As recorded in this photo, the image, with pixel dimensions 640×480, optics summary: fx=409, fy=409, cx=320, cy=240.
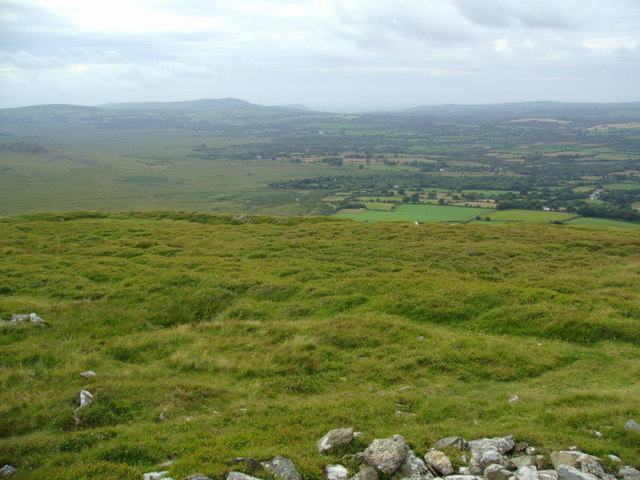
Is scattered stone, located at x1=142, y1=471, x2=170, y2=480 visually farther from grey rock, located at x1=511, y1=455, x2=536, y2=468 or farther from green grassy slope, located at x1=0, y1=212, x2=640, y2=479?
grey rock, located at x1=511, y1=455, x2=536, y2=468

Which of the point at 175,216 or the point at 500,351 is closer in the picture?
the point at 500,351

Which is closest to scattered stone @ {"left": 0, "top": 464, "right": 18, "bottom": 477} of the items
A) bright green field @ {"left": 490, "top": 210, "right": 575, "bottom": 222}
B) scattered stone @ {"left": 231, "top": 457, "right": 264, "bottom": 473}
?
scattered stone @ {"left": 231, "top": 457, "right": 264, "bottom": 473}

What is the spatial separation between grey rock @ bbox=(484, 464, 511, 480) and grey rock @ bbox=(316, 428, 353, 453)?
293 centimetres

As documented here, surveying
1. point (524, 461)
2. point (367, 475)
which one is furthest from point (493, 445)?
point (367, 475)

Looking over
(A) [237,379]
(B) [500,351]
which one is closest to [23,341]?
(A) [237,379]

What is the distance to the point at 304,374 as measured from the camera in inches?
546

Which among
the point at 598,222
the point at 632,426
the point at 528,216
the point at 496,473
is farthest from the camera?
the point at 528,216

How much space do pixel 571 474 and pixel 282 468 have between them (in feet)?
18.7

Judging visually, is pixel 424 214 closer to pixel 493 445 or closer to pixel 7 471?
pixel 493 445

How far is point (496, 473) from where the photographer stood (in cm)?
830

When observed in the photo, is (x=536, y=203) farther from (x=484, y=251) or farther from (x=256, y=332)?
(x=256, y=332)

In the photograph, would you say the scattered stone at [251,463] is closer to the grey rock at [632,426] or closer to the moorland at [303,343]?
the moorland at [303,343]

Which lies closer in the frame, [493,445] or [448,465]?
[448,465]

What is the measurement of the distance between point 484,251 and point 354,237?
11.1 meters
